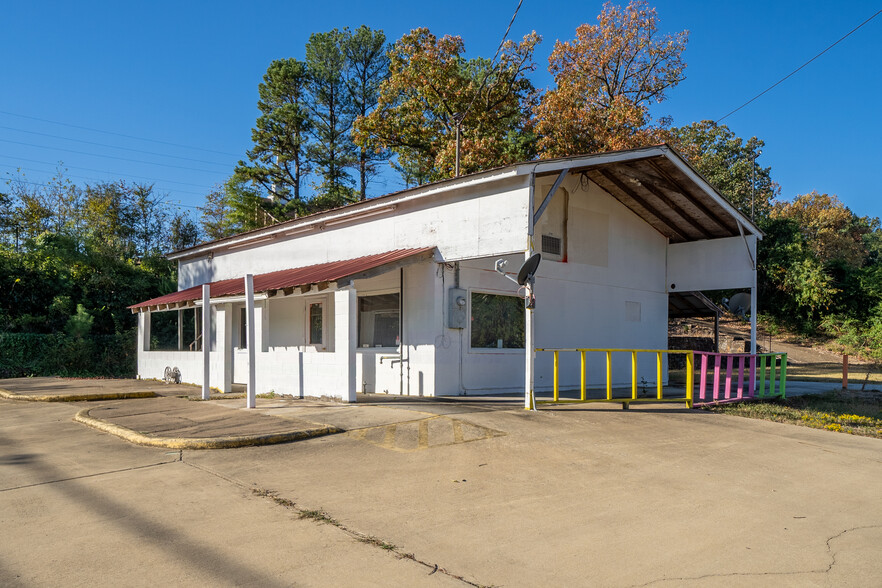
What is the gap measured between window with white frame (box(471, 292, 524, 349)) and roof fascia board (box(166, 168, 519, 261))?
2.36 m

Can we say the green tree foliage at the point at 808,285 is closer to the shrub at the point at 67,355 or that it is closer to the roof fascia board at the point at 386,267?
the roof fascia board at the point at 386,267

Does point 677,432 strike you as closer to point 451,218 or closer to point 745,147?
point 451,218

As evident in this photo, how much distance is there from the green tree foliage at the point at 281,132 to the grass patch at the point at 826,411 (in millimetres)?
28072

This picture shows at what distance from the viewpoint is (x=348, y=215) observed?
1482 cm

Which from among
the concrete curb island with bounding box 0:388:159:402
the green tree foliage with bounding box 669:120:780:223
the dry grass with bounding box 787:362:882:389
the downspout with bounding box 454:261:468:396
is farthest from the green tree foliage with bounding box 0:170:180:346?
the green tree foliage with bounding box 669:120:780:223

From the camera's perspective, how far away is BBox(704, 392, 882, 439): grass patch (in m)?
10.4

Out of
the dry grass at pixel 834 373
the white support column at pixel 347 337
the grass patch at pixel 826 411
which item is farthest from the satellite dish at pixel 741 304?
the white support column at pixel 347 337

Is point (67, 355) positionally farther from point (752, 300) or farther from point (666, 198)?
point (752, 300)

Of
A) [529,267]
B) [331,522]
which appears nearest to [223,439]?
[331,522]

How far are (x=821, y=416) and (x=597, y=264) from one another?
5838 mm

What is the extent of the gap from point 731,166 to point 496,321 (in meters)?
38.9

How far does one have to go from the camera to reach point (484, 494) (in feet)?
19.9

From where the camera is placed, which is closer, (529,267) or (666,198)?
(529,267)

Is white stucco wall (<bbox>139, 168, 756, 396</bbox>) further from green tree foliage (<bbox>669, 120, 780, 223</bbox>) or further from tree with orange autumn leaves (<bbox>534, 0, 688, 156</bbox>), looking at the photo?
green tree foliage (<bbox>669, 120, 780, 223</bbox>)
